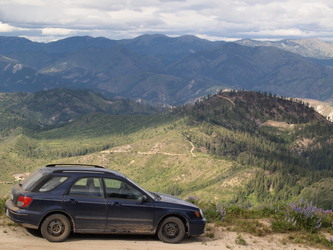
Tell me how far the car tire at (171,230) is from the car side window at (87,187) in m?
3.84

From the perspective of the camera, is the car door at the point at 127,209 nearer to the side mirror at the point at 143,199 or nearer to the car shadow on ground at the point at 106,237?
the side mirror at the point at 143,199

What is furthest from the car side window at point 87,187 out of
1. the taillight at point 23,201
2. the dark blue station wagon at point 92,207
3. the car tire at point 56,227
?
the taillight at point 23,201

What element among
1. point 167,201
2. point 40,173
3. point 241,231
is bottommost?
point 241,231

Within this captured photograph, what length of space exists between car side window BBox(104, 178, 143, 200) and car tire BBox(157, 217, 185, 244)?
6.77 ft

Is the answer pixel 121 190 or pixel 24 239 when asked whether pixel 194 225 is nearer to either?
pixel 121 190

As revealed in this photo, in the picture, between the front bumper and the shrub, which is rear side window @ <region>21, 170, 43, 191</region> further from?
the shrub

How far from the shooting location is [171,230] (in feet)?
74.7

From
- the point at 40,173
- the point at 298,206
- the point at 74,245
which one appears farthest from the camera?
the point at 298,206

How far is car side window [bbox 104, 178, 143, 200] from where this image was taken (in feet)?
72.5

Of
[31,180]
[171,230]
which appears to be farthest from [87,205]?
[171,230]

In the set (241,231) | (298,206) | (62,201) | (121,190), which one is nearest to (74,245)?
(62,201)

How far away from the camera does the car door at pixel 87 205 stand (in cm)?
2117

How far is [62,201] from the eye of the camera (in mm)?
21016

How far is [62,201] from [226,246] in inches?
359
